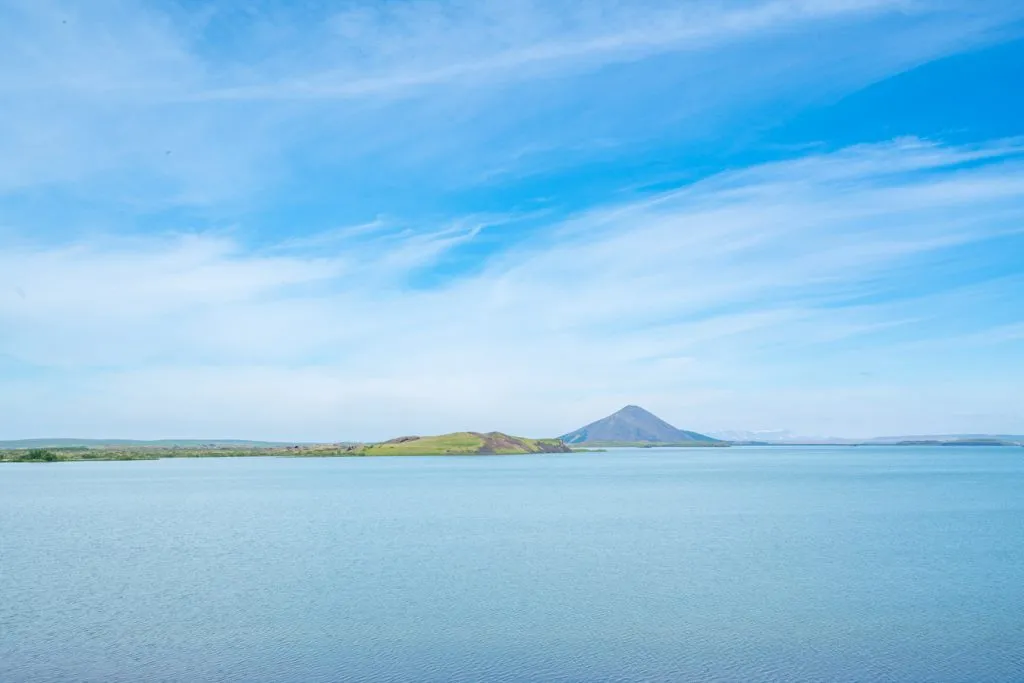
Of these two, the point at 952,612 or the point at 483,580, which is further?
the point at 483,580

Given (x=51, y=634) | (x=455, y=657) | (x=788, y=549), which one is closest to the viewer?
(x=455, y=657)

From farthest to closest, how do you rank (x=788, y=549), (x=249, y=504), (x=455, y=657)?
(x=249, y=504)
(x=788, y=549)
(x=455, y=657)

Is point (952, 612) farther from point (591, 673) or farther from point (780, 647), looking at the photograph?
point (591, 673)

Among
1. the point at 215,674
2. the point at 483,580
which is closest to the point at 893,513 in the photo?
the point at 483,580

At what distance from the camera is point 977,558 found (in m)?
44.4

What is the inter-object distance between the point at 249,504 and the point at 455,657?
222 feet

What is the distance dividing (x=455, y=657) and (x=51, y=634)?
14853 mm

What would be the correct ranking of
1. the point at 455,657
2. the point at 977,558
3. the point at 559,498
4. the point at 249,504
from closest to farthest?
the point at 455,657 < the point at 977,558 < the point at 249,504 < the point at 559,498

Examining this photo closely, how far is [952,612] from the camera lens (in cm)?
3062

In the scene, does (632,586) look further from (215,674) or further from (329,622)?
(215,674)

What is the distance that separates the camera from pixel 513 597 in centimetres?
3359

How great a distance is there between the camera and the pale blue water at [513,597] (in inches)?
935

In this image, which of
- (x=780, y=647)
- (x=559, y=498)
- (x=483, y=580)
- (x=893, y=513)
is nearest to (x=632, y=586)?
(x=483, y=580)

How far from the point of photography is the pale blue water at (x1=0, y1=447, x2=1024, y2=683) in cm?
2375
